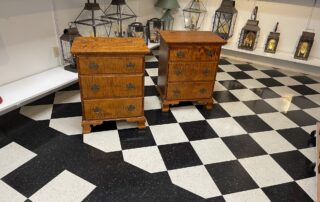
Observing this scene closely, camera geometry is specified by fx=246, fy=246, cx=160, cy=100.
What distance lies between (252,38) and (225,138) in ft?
6.50

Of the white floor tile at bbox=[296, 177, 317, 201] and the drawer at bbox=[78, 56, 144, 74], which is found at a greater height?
the drawer at bbox=[78, 56, 144, 74]

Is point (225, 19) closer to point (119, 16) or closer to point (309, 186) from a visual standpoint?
point (119, 16)

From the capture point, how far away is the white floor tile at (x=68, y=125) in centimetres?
201

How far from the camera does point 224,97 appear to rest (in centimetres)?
270

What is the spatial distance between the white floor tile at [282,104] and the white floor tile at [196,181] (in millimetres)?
1319

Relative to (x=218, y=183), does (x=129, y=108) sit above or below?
above

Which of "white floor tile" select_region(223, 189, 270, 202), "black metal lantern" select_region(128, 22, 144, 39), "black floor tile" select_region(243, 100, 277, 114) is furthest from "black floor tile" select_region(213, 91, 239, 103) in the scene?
"black metal lantern" select_region(128, 22, 144, 39)

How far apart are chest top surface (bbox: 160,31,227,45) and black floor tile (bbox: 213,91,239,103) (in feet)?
2.31

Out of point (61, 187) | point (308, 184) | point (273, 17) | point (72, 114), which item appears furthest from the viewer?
point (273, 17)

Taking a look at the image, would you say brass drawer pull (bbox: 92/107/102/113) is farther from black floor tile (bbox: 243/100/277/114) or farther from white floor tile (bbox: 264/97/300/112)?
white floor tile (bbox: 264/97/300/112)

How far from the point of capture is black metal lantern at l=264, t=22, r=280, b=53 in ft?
11.0

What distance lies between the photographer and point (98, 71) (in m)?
1.79

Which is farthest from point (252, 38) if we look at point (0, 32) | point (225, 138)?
point (0, 32)

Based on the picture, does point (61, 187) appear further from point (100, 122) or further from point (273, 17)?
point (273, 17)
